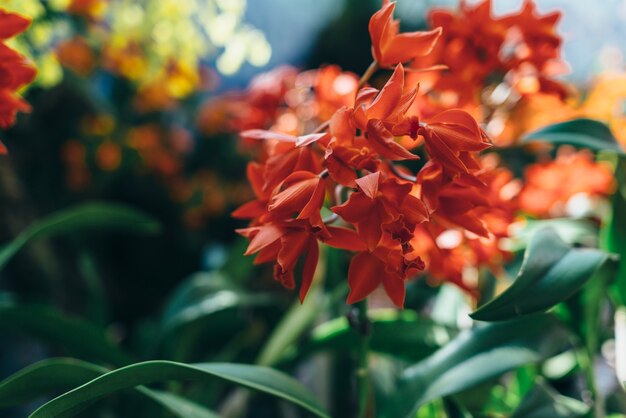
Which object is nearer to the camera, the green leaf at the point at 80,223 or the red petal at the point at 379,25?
the red petal at the point at 379,25

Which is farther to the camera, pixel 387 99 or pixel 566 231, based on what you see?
pixel 566 231

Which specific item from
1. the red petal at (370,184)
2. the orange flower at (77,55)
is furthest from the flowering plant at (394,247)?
the orange flower at (77,55)

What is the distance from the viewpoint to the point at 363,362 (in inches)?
20.4

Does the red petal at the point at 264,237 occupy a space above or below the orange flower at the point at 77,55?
below

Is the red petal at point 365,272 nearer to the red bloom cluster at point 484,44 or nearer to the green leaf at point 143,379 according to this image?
the green leaf at point 143,379

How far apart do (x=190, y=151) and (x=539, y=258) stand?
1691 millimetres

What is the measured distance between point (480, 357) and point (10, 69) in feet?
1.76

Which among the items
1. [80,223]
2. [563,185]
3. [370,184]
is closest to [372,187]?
[370,184]

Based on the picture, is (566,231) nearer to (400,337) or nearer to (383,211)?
(400,337)

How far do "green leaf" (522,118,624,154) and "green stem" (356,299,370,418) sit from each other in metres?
0.28

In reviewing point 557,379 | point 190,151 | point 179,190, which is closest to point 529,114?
point 557,379

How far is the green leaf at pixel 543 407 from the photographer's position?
0.54m

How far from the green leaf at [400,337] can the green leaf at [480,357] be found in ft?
0.28

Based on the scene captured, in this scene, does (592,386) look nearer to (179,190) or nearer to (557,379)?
(557,379)
